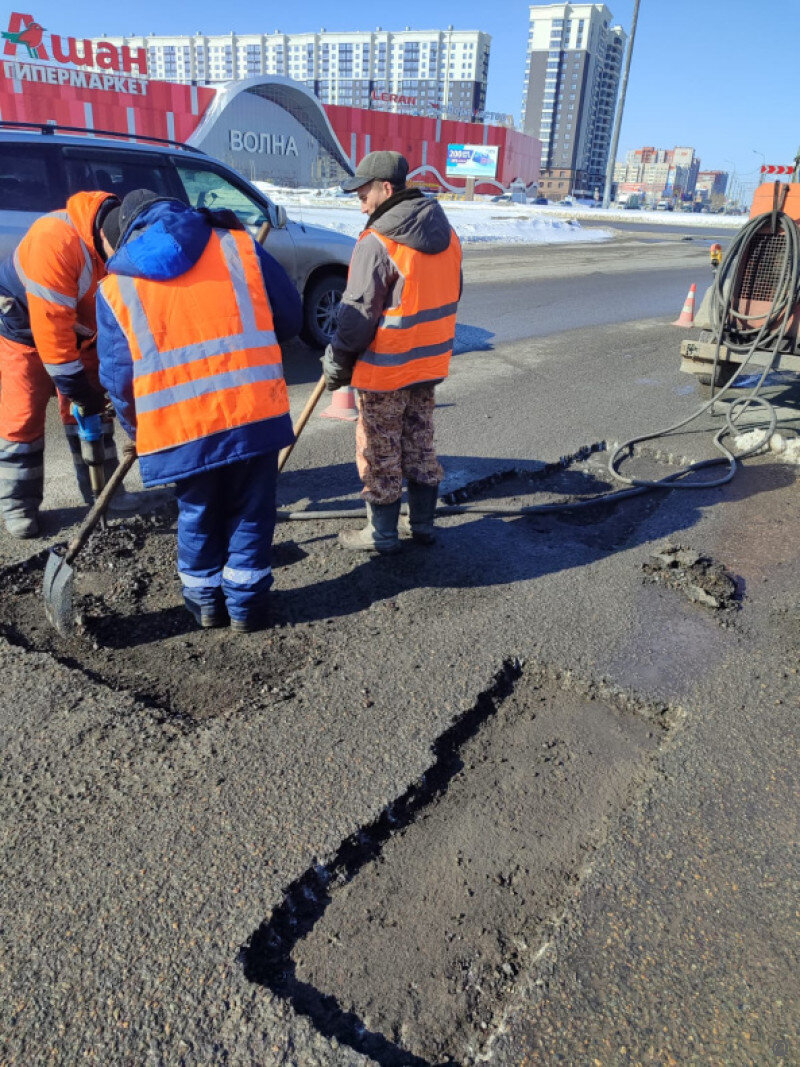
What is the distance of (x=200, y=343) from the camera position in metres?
2.83

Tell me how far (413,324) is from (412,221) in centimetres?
46

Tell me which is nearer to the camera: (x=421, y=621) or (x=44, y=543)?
(x=421, y=621)

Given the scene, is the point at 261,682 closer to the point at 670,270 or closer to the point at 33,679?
the point at 33,679

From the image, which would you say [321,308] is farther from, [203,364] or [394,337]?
[203,364]

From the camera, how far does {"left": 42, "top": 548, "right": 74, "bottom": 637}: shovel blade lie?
318cm

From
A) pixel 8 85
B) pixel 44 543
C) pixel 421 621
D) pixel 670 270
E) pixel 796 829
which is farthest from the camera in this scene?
pixel 8 85

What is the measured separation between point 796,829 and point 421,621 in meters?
1.63

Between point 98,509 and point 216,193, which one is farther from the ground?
point 216,193

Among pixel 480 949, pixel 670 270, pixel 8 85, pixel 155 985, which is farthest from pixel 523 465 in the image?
pixel 8 85

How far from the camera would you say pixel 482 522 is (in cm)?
452

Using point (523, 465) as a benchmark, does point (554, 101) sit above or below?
above

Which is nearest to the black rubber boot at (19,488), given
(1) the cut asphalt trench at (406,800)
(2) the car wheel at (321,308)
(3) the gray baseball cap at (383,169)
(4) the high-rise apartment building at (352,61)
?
(1) the cut asphalt trench at (406,800)

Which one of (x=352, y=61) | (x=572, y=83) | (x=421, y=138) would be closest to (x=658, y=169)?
(x=572, y=83)

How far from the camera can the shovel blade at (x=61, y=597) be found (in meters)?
3.18
